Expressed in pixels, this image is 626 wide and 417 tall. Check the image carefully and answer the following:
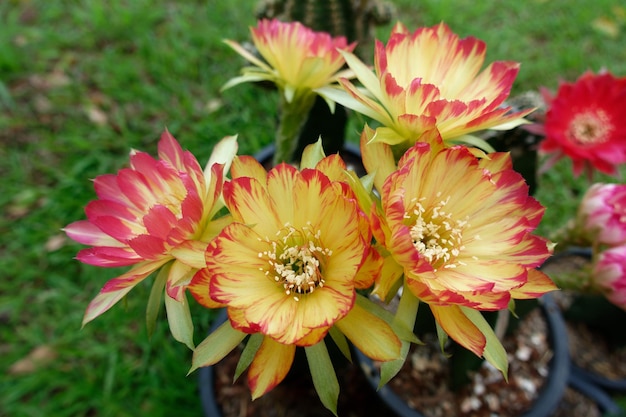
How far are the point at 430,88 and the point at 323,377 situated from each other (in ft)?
1.27

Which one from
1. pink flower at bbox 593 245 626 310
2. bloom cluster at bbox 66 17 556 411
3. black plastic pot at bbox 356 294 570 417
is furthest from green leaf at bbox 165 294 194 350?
pink flower at bbox 593 245 626 310

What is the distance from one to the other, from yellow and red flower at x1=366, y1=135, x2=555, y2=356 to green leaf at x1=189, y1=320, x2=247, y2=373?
19 cm

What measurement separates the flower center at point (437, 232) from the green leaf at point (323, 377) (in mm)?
188

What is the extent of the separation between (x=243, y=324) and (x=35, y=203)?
1.50 meters

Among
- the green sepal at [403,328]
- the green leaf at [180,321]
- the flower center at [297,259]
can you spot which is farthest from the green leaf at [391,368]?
the green leaf at [180,321]

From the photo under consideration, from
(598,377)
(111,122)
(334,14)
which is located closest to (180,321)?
(334,14)

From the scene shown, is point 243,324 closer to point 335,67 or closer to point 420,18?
point 335,67

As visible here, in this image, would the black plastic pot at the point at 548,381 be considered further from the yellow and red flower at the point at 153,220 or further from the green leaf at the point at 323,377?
the yellow and red flower at the point at 153,220

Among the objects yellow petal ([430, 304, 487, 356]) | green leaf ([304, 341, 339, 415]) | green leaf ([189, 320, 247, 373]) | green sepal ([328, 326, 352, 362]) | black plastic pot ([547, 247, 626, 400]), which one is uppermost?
yellow petal ([430, 304, 487, 356])

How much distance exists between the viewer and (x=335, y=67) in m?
0.85

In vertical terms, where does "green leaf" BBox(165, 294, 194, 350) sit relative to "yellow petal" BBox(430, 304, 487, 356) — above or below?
below

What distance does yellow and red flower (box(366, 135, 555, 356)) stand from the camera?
586 mm

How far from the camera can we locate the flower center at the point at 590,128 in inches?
46.7

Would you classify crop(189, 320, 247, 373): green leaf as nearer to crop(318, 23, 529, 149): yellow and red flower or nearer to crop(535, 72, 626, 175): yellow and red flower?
crop(318, 23, 529, 149): yellow and red flower
